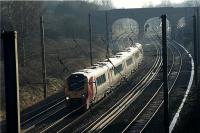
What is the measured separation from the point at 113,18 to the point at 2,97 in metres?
64.9

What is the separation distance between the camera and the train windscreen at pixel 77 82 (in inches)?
1044

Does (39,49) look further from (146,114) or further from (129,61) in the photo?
(146,114)

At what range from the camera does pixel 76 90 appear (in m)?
26.5

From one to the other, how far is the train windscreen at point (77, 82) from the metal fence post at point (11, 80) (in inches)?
699

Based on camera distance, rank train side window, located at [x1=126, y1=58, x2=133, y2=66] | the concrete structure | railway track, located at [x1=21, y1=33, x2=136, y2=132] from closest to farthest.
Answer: railway track, located at [x1=21, y1=33, x2=136, y2=132], train side window, located at [x1=126, y1=58, x2=133, y2=66], the concrete structure

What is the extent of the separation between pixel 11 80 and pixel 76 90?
17867 millimetres

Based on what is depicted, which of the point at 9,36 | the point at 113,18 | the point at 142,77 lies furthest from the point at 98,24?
the point at 9,36

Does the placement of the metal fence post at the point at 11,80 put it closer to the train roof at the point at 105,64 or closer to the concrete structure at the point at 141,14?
the train roof at the point at 105,64

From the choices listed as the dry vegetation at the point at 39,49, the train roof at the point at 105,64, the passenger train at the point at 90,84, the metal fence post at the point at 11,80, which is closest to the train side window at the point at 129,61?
the train roof at the point at 105,64

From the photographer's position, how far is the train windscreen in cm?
2652

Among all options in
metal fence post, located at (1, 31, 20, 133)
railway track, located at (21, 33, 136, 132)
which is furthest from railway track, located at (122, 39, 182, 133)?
metal fence post, located at (1, 31, 20, 133)

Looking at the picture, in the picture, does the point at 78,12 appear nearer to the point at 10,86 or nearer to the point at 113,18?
the point at 113,18

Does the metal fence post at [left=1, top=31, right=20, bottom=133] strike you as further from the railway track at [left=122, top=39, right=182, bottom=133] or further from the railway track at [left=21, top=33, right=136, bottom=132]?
the railway track at [left=21, top=33, right=136, bottom=132]

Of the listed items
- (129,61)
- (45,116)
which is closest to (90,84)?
(45,116)
